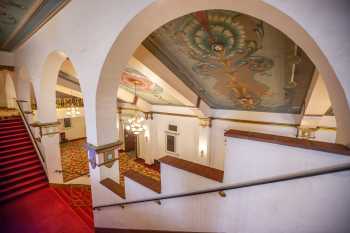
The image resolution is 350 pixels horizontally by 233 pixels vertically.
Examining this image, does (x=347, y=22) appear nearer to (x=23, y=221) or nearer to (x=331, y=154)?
(x=331, y=154)

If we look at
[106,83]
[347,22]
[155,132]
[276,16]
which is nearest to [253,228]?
[347,22]

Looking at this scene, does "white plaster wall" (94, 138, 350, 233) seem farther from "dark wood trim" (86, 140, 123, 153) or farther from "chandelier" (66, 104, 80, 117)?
"chandelier" (66, 104, 80, 117)

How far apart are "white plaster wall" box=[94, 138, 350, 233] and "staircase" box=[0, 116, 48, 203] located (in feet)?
20.5

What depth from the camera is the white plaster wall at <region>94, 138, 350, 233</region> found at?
1.15 m

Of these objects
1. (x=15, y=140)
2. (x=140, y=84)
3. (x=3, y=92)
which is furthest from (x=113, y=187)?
(x=3, y=92)

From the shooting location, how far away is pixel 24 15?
11.3 feet

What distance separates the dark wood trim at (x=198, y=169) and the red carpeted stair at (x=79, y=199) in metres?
3.64

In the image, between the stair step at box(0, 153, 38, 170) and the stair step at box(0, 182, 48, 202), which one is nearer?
the stair step at box(0, 182, 48, 202)

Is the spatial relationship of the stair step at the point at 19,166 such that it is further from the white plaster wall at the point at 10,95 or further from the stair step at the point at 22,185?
the white plaster wall at the point at 10,95

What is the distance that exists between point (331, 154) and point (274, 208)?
25.4 inches

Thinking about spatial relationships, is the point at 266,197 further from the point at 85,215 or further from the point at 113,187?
the point at 85,215

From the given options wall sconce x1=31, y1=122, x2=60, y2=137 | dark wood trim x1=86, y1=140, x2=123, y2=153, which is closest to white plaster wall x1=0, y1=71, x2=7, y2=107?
wall sconce x1=31, y1=122, x2=60, y2=137

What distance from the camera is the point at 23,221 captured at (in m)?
4.39

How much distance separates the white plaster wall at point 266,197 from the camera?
1.15 m
